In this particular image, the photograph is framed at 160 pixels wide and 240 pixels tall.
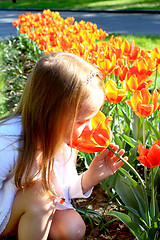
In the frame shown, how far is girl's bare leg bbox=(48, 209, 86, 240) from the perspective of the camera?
1.52m

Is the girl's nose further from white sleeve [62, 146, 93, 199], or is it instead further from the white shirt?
white sleeve [62, 146, 93, 199]

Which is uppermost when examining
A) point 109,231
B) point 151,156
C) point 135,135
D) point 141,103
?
point 141,103

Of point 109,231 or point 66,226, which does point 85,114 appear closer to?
point 66,226

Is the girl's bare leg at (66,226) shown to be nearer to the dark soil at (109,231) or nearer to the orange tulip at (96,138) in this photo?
the dark soil at (109,231)

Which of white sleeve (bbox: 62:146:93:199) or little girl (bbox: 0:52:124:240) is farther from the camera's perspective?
white sleeve (bbox: 62:146:93:199)

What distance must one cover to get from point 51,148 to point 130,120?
2.69 ft

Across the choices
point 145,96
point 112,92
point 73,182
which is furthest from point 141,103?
point 73,182

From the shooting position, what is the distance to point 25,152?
1.35 metres

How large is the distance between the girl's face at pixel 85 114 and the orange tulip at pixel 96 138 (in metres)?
0.02

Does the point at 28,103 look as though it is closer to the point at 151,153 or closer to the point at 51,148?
the point at 51,148

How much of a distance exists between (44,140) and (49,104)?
0.16 meters

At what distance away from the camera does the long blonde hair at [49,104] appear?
125 centimetres

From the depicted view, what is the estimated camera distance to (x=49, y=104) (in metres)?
1.26

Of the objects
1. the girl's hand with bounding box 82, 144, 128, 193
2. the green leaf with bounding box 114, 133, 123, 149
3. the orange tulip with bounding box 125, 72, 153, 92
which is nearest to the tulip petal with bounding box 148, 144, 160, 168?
the girl's hand with bounding box 82, 144, 128, 193
